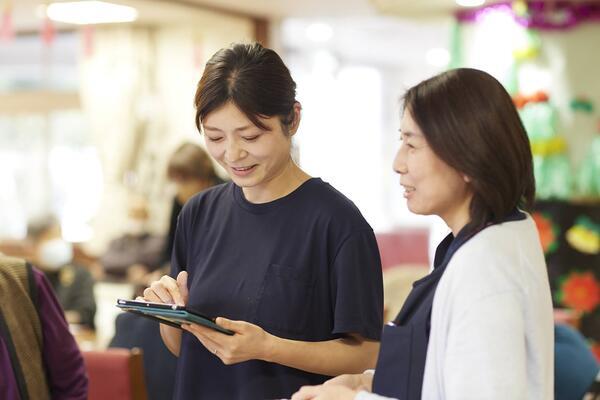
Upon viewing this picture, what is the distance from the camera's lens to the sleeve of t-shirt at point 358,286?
184cm

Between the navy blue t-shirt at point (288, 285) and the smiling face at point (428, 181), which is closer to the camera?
the smiling face at point (428, 181)

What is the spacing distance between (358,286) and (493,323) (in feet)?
1.71

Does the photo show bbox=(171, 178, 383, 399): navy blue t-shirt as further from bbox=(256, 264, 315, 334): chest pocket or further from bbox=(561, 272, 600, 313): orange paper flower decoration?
bbox=(561, 272, 600, 313): orange paper flower decoration

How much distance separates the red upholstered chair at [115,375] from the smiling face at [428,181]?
1.85m

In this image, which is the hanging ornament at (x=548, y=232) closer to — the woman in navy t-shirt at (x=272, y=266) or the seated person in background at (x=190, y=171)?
the seated person in background at (x=190, y=171)

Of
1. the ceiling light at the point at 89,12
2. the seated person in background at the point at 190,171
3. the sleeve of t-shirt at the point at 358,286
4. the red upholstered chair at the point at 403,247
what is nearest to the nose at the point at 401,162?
the sleeve of t-shirt at the point at 358,286

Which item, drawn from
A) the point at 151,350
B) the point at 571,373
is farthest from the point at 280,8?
the point at 571,373

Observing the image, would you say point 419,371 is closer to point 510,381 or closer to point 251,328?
point 510,381

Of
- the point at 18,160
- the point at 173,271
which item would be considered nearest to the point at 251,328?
the point at 173,271

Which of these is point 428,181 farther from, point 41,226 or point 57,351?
point 41,226

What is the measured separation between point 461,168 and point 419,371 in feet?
1.06

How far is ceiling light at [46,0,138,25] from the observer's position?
7.48m

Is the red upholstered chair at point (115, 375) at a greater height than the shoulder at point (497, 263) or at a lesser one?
lesser

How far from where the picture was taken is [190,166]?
4.51 metres
